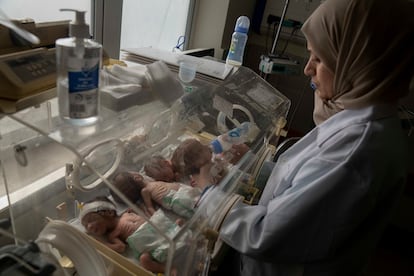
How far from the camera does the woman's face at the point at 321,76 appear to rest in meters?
0.99

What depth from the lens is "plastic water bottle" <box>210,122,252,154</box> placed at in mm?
1295

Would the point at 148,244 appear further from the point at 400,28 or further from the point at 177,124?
the point at 400,28

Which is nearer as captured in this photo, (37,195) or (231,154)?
(37,195)

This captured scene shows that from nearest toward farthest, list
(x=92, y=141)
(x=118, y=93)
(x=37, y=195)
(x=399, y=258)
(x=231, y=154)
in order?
(x=92, y=141) < (x=118, y=93) < (x=37, y=195) < (x=231, y=154) < (x=399, y=258)

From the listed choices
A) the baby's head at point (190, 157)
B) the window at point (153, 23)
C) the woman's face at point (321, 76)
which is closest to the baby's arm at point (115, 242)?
the baby's head at point (190, 157)

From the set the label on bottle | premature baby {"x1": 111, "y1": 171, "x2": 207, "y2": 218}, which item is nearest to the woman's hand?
premature baby {"x1": 111, "y1": 171, "x2": 207, "y2": 218}

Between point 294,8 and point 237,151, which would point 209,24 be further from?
point 237,151

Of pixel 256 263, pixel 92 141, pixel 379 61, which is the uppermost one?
pixel 379 61

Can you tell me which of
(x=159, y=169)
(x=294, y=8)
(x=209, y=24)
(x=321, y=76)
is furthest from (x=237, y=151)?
(x=294, y=8)

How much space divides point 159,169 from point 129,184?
0.63 ft

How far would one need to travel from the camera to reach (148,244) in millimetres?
861

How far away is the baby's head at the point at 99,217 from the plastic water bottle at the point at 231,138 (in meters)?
0.49

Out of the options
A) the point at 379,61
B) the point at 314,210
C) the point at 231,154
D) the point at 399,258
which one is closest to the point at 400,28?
the point at 379,61

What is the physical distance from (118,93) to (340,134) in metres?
0.63
